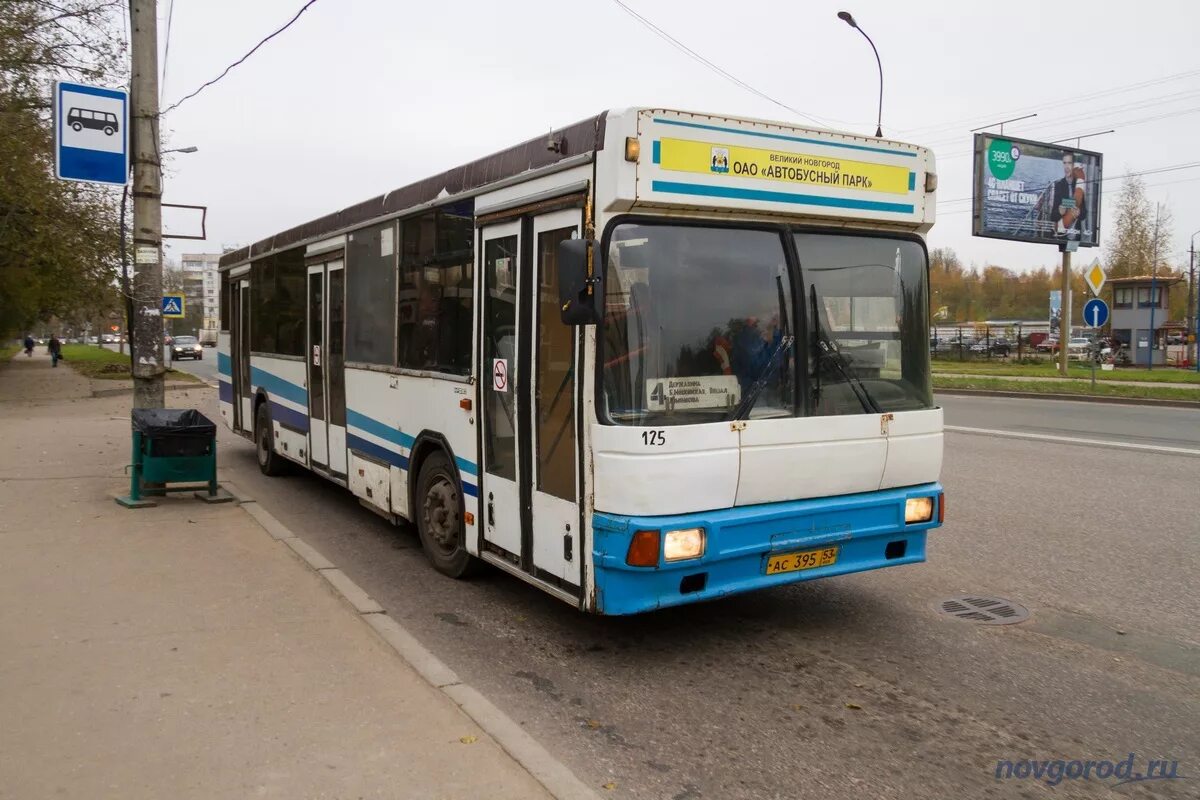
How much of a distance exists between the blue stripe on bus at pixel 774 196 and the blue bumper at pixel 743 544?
5.62ft

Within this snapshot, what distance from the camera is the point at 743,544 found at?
5047mm

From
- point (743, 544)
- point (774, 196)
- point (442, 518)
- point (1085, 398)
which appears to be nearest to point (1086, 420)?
point (1085, 398)

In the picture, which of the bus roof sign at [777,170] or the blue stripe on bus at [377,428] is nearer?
the bus roof sign at [777,170]

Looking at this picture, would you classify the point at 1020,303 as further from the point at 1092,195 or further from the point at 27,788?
the point at 27,788

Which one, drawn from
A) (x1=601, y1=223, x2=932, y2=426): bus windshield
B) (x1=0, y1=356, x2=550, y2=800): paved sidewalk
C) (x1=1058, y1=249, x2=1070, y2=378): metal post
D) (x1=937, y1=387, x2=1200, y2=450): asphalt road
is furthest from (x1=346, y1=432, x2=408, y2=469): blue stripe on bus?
(x1=1058, y1=249, x2=1070, y2=378): metal post

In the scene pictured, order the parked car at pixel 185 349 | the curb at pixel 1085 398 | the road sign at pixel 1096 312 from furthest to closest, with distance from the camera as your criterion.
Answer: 1. the parked car at pixel 185 349
2. the road sign at pixel 1096 312
3. the curb at pixel 1085 398

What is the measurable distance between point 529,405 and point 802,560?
1844mm

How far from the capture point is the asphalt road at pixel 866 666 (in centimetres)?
408

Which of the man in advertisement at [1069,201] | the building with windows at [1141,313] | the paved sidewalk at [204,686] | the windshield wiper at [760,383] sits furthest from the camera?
the building with windows at [1141,313]

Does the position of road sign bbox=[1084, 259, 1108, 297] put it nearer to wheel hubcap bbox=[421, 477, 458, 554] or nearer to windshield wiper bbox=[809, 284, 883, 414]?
windshield wiper bbox=[809, 284, 883, 414]

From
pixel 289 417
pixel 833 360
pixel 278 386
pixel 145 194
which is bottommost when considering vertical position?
pixel 289 417

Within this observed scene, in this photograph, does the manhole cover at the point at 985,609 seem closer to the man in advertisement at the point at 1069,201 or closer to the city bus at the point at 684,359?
the city bus at the point at 684,359

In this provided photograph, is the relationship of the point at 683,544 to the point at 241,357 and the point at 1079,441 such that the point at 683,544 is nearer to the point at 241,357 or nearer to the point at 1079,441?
the point at 241,357

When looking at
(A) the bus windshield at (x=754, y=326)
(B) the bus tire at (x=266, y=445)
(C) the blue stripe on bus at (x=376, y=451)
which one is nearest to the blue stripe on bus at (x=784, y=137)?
(A) the bus windshield at (x=754, y=326)
